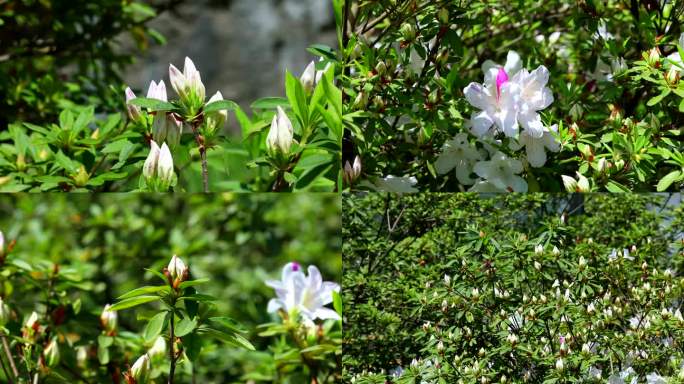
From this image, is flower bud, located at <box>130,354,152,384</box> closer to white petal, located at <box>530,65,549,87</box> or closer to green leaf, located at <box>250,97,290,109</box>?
green leaf, located at <box>250,97,290,109</box>

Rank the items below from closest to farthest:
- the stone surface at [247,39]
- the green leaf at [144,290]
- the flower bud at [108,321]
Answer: the green leaf at [144,290] < the flower bud at [108,321] < the stone surface at [247,39]

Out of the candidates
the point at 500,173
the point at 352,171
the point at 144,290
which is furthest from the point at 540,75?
the point at 144,290

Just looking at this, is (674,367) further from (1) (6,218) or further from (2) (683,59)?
(1) (6,218)

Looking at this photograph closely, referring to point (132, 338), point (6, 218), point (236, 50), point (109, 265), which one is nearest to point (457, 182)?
point (132, 338)

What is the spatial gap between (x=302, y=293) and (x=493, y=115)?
518 millimetres

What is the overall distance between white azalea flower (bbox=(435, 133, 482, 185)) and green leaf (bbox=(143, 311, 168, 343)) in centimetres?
71

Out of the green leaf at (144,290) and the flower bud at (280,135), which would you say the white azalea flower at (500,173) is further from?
the green leaf at (144,290)

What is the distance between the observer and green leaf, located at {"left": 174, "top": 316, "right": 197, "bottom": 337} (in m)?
1.12

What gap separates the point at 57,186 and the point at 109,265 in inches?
28.9

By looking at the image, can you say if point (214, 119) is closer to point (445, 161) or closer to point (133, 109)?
point (133, 109)

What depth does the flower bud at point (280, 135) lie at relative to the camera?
46.6 inches

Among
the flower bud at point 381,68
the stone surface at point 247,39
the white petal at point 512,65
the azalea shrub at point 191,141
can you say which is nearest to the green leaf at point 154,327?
the azalea shrub at point 191,141

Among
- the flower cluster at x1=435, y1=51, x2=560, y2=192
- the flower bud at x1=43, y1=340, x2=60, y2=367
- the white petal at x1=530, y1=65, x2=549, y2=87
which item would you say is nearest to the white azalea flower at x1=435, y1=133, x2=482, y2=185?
the flower cluster at x1=435, y1=51, x2=560, y2=192

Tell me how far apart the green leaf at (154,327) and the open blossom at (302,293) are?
11.9 inches
